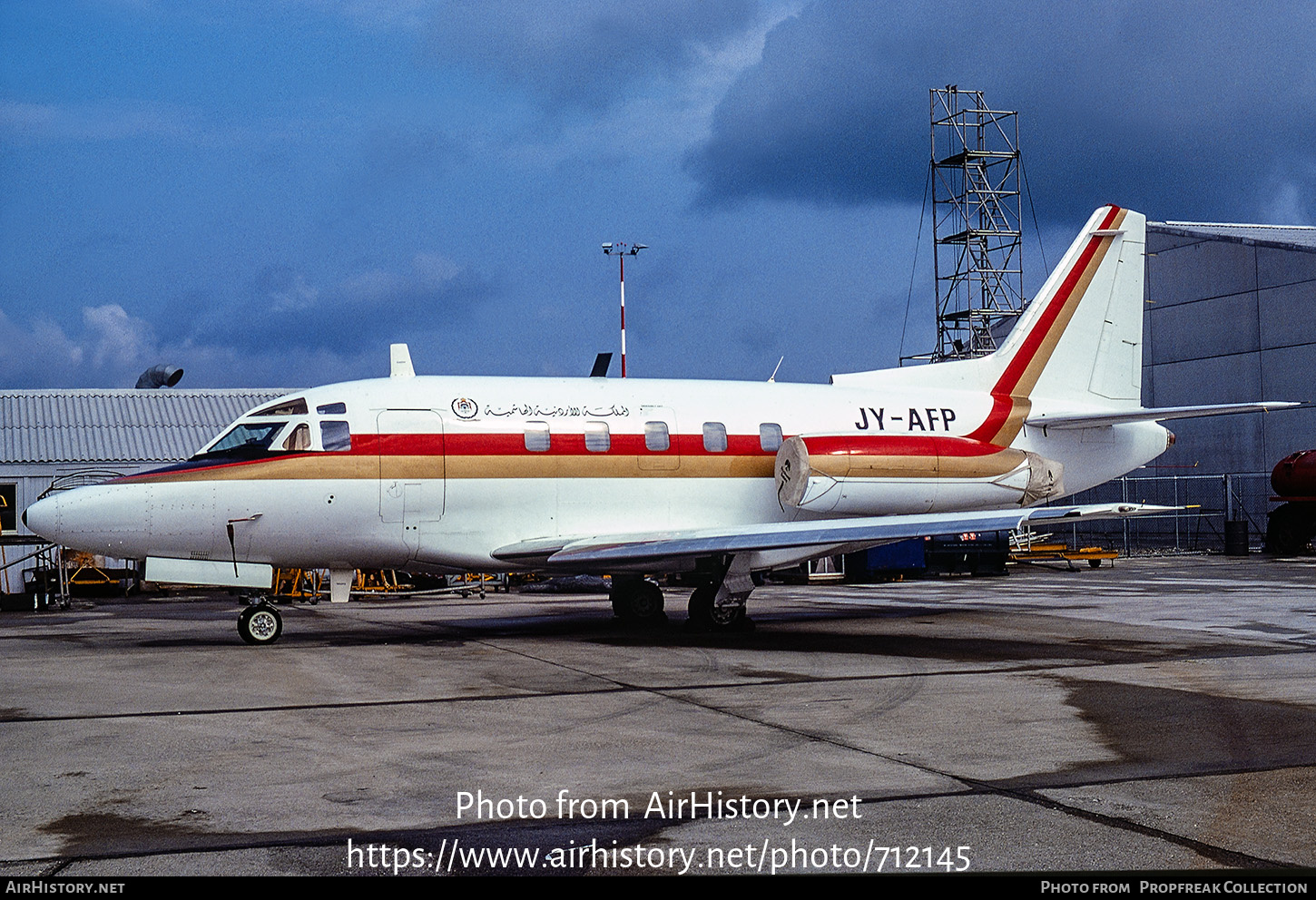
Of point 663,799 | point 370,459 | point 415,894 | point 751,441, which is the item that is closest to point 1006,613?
point 751,441

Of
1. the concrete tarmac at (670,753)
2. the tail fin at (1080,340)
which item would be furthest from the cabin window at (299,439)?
the tail fin at (1080,340)

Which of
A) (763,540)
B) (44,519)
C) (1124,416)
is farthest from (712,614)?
(44,519)

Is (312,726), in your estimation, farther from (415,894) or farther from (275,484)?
(275,484)

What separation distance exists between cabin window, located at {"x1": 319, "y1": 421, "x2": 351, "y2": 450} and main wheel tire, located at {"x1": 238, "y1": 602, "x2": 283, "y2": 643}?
2.40 meters

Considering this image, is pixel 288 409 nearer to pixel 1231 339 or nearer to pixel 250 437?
pixel 250 437

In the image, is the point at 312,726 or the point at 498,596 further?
the point at 498,596

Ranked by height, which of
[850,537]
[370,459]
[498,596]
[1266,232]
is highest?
[1266,232]

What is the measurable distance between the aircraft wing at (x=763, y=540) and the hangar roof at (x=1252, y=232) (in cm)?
3485

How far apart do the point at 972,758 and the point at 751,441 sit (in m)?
10.6

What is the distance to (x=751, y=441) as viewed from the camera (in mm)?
18562

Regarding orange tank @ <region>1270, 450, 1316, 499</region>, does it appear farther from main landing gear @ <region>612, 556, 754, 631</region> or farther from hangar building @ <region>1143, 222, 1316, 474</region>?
main landing gear @ <region>612, 556, 754, 631</region>

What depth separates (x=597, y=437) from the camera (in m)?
17.7

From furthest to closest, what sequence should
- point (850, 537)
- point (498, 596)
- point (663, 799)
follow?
point (498, 596) → point (850, 537) → point (663, 799)

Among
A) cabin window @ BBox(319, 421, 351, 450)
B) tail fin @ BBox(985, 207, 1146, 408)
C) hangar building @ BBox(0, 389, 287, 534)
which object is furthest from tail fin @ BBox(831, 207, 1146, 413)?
hangar building @ BBox(0, 389, 287, 534)
